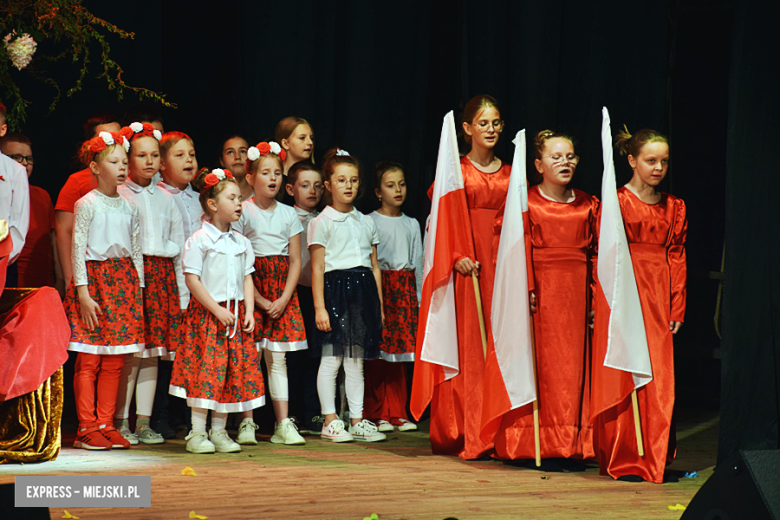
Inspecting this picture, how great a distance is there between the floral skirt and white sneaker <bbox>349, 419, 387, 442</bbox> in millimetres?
331

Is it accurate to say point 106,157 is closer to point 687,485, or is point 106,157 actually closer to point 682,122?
point 687,485

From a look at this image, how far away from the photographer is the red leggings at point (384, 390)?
4621 mm

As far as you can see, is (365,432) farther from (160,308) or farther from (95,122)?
(95,122)

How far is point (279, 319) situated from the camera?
4145mm

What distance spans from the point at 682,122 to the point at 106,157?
3.38m

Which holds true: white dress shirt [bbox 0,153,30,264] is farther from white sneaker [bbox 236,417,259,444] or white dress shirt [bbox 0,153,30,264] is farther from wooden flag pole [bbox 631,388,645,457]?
wooden flag pole [bbox 631,388,645,457]

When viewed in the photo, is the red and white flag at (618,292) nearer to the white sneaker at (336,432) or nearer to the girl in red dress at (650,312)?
the girl in red dress at (650,312)

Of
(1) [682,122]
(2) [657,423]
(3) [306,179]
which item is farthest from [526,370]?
(1) [682,122]

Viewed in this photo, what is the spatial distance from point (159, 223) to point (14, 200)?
64cm

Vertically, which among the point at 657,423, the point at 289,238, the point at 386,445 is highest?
the point at 289,238

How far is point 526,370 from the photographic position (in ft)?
11.6

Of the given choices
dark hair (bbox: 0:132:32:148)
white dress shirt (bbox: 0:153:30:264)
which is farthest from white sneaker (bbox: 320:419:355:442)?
dark hair (bbox: 0:132:32:148)

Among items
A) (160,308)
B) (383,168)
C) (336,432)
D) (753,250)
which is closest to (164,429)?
(160,308)

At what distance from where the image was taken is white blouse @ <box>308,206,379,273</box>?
13.9ft
